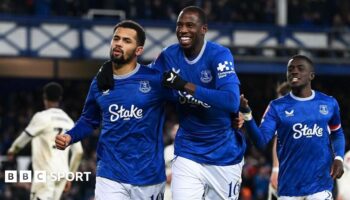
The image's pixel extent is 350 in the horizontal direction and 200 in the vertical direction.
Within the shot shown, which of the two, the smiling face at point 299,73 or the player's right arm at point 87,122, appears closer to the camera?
the player's right arm at point 87,122

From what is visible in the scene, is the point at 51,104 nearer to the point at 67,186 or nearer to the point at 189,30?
the point at 67,186

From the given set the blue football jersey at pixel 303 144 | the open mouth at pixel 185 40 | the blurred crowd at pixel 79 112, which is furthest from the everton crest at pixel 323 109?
the blurred crowd at pixel 79 112

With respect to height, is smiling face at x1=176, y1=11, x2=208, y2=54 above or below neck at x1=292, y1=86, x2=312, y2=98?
above

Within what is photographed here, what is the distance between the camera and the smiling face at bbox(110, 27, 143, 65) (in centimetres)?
807

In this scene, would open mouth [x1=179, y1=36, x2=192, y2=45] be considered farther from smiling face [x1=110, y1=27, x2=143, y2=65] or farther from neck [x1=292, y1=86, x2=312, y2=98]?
neck [x1=292, y1=86, x2=312, y2=98]

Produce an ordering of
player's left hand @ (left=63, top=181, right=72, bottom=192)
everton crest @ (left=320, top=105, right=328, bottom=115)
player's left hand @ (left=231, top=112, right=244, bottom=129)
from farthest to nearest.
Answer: player's left hand @ (left=63, top=181, right=72, bottom=192), everton crest @ (left=320, top=105, right=328, bottom=115), player's left hand @ (left=231, top=112, right=244, bottom=129)

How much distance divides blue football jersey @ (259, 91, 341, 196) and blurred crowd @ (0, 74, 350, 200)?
7385mm

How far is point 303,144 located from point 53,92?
3.82 m

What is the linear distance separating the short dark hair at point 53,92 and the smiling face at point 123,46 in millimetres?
3709

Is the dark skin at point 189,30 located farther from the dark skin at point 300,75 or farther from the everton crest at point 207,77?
the dark skin at point 300,75

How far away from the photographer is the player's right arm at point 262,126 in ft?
27.3

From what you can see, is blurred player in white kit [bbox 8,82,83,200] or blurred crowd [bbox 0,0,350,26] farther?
blurred crowd [bbox 0,0,350,26]

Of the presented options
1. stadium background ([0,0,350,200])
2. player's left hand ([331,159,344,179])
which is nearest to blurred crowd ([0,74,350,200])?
stadium background ([0,0,350,200])

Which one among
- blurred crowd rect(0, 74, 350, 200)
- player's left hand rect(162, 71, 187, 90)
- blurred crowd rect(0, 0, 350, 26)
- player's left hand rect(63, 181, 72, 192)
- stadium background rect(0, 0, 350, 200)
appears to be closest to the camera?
player's left hand rect(162, 71, 187, 90)
